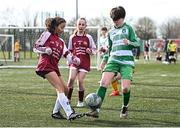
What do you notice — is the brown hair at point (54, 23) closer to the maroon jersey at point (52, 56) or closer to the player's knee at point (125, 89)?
the maroon jersey at point (52, 56)

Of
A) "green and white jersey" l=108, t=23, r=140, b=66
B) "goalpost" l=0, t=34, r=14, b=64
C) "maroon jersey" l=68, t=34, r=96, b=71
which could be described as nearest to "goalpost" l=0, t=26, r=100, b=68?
"goalpost" l=0, t=34, r=14, b=64

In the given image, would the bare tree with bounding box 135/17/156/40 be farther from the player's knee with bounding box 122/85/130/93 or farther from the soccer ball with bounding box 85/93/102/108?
the soccer ball with bounding box 85/93/102/108

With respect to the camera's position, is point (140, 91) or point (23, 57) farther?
point (23, 57)

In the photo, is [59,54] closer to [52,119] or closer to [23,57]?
[52,119]

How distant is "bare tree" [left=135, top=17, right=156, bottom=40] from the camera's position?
103613mm

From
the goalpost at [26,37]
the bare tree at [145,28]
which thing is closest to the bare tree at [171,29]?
the bare tree at [145,28]

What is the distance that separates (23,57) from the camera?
36062 millimetres

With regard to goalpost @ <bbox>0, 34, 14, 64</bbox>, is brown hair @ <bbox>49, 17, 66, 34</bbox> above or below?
above

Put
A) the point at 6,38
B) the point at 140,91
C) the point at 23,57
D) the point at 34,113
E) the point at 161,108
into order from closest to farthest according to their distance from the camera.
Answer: the point at 34,113 → the point at 161,108 → the point at 140,91 → the point at 6,38 → the point at 23,57

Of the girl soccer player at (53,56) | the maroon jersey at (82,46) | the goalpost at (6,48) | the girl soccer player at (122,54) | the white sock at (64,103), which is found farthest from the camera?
the goalpost at (6,48)

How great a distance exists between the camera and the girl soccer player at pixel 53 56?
8.64m

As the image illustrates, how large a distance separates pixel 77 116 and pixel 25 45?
23566 millimetres

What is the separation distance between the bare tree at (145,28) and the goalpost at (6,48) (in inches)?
2752

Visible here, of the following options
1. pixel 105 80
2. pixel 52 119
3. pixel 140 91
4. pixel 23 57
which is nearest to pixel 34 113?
pixel 52 119
